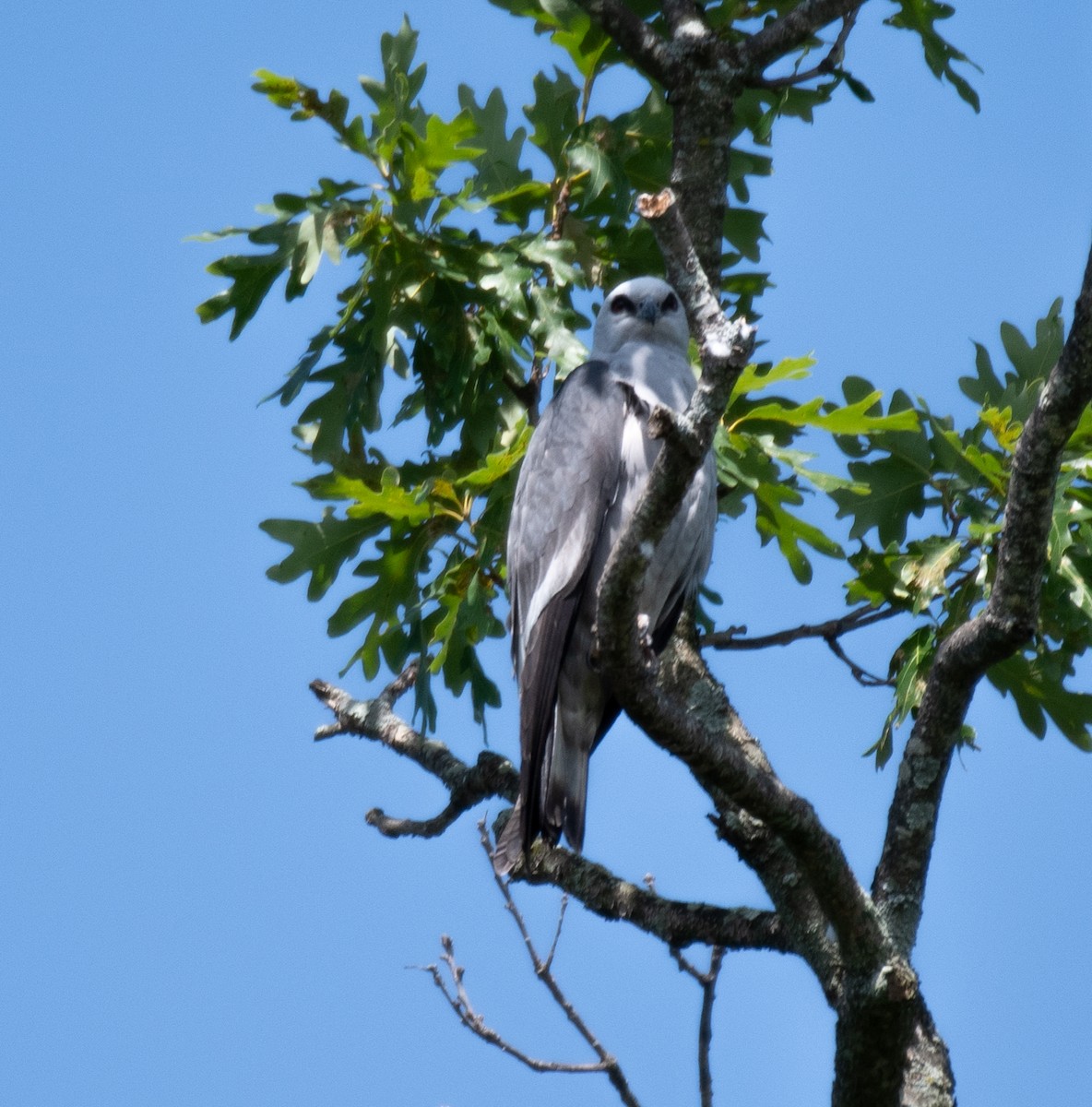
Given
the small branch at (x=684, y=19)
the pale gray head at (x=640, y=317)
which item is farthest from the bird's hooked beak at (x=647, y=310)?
the small branch at (x=684, y=19)

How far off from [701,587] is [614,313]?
1199mm

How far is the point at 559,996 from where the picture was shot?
14.1 feet

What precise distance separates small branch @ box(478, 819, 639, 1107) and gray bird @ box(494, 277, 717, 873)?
1.43ft

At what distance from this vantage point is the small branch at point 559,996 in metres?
4.06

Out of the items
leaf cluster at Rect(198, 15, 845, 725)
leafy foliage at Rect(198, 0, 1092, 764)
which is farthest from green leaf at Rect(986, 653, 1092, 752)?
leaf cluster at Rect(198, 15, 845, 725)

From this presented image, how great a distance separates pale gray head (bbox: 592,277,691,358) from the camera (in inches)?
208

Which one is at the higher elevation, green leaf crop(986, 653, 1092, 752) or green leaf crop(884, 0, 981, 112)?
green leaf crop(884, 0, 981, 112)

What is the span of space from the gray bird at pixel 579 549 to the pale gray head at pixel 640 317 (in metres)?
0.53

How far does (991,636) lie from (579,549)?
4.96 feet

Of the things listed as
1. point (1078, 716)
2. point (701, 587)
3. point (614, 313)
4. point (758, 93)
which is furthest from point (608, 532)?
point (758, 93)

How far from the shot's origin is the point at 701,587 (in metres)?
5.36

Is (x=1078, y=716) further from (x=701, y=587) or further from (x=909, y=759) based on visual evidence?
(x=701, y=587)

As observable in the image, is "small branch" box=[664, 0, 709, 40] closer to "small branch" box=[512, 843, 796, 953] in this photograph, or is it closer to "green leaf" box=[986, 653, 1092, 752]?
"green leaf" box=[986, 653, 1092, 752]

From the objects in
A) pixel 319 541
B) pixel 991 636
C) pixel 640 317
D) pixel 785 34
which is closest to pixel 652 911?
pixel 991 636
